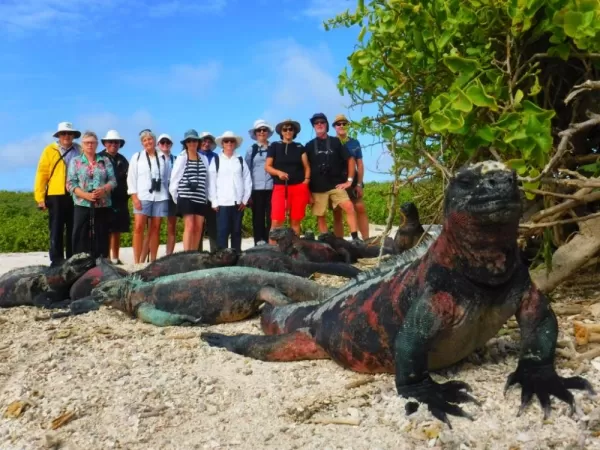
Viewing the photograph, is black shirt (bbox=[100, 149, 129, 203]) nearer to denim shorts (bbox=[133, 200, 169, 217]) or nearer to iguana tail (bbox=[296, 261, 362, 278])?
denim shorts (bbox=[133, 200, 169, 217])

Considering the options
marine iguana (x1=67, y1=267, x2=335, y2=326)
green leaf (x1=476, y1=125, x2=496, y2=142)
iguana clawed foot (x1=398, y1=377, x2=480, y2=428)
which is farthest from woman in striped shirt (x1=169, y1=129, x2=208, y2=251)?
iguana clawed foot (x1=398, y1=377, x2=480, y2=428)

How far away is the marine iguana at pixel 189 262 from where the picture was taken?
6.06 metres

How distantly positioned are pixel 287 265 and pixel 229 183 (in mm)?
2143

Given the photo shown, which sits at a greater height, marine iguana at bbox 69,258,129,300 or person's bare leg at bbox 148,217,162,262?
person's bare leg at bbox 148,217,162,262

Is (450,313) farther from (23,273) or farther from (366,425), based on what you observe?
(23,273)

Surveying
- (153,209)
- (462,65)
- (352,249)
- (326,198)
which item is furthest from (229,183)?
(462,65)

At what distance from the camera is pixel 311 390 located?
3037 millimetres

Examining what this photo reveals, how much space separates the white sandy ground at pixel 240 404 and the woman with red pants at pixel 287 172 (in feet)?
13.3

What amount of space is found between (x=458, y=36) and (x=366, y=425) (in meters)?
2.11

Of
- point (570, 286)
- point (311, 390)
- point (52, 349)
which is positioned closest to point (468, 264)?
point (311, 390)

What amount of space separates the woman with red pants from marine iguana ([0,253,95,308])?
2533mm

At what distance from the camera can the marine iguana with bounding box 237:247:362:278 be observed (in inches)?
245

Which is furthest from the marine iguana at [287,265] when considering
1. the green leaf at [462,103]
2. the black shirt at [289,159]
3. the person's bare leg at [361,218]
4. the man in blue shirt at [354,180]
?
the green leaf at [462,103]

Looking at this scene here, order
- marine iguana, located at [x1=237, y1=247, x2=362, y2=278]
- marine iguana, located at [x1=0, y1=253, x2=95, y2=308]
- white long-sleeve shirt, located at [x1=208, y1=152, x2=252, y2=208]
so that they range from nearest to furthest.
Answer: marine iguana, located at [x1=237, y1=247, x2=362, y2=278]
marine iguana, located at [x1=0, y1=253, x2=95, y2=308]
white long-sleeve shirt, located at [x1=208, y1=152, x2=252, y2=208]
